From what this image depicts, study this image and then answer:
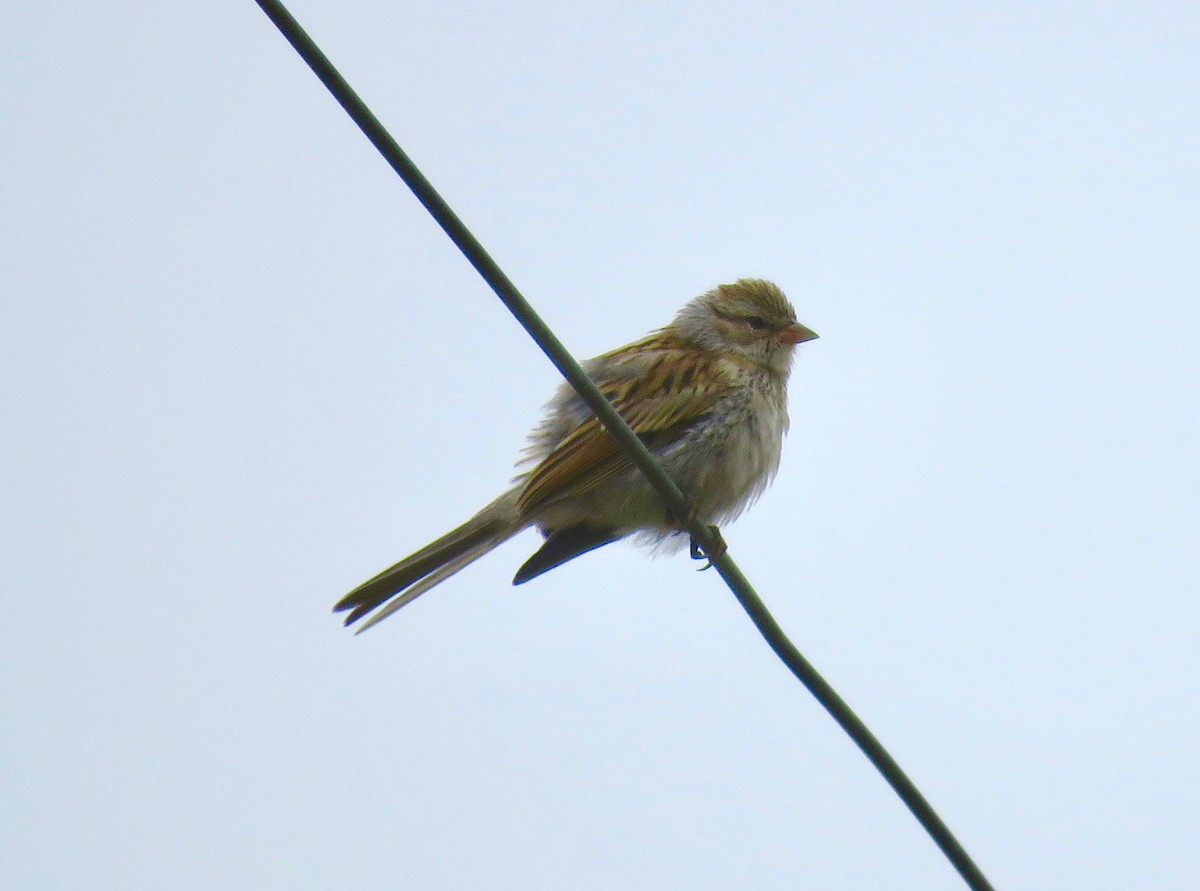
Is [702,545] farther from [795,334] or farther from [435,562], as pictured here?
[795,334]

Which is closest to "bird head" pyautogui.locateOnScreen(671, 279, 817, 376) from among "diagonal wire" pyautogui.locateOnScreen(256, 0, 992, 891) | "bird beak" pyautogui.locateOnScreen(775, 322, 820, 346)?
"bird beak" pyautogui.locateOnScreen(775, 322, 820, 346)

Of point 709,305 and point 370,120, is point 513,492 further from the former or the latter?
point 370,120

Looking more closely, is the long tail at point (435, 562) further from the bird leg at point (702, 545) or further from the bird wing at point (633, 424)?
the bird leg at point (702, 545)

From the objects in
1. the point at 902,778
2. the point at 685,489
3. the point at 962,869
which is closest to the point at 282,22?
the point at 902,778

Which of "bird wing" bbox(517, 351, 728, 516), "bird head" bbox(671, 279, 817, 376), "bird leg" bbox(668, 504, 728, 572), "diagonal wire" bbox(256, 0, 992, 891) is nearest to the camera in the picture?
"diagonal wire" bbox(256, 0, 992, 891)

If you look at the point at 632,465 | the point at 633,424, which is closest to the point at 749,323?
the point at 633,424

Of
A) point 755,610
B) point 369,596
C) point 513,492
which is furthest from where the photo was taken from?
point 513,492

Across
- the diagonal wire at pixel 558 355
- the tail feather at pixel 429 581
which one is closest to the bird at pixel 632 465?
the tail feather at pixel 429 581

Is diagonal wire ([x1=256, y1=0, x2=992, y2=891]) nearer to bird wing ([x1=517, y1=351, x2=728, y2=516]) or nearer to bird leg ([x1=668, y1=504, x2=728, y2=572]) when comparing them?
bird leg ([x1=668, y1=504, x2=728, y2=572])
